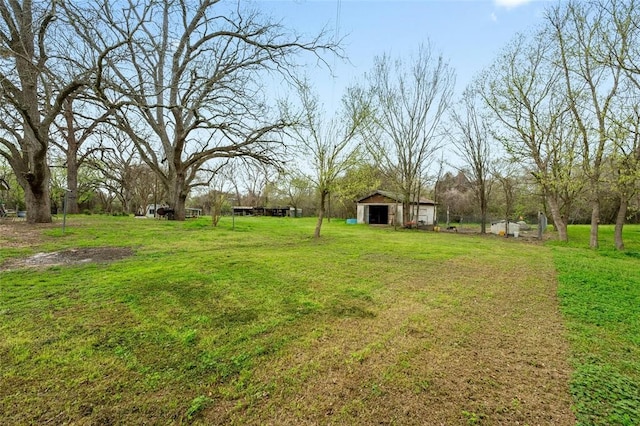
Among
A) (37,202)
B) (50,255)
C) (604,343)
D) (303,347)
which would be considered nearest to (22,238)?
(50,255)

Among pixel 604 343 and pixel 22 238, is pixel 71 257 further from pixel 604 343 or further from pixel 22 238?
pixel 604 343

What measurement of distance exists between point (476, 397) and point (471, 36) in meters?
10.2

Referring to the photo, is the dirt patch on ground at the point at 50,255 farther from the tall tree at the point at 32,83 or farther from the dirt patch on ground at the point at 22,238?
the tall tree at the point at 32,83

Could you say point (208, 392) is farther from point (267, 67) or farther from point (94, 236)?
point (267, 67)

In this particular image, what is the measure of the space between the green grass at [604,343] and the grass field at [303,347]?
19 mm

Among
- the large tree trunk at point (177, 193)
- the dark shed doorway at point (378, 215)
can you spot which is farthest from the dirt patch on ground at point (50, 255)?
the dark shed doorway at point (378, 215)

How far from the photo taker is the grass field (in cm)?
195

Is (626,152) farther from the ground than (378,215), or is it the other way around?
(626,152)

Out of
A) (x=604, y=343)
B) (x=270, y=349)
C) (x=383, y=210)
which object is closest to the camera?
(x=270, y=349)

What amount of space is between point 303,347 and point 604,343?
3.21m

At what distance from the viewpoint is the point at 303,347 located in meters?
2.76

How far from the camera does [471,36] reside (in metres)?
8.91

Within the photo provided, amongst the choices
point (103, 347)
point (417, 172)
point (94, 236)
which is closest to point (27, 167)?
point (94, 236)

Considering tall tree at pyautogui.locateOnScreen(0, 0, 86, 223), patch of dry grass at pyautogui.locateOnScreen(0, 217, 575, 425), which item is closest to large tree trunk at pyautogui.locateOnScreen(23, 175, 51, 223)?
tall tree at pyautogui.locateOnScreen(0, 0, 86, 223)
